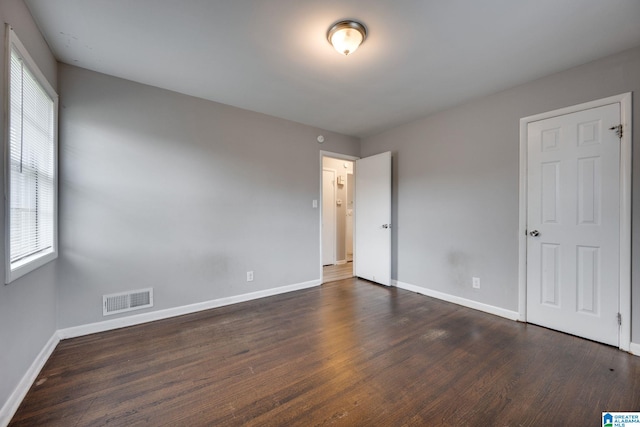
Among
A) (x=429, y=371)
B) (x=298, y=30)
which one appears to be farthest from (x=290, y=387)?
(x=298, y=30)

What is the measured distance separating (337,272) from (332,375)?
308cm

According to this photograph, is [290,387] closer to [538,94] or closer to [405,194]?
[405,194]

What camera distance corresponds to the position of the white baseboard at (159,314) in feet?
7.67

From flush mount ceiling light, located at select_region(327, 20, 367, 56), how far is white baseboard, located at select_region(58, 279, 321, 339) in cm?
291

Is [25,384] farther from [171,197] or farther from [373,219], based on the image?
[373,219]

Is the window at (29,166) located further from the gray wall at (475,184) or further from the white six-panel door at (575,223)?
the white six-panel door at (575,223)

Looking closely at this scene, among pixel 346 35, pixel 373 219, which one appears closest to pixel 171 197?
pixel 346 35

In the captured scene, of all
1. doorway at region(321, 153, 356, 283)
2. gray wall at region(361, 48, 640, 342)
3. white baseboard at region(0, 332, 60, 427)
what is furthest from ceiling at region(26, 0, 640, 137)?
doorway at region(321, 153, 356, 283)

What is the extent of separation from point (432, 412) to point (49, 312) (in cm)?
295

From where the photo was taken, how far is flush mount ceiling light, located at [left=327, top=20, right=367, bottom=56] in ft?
5.86

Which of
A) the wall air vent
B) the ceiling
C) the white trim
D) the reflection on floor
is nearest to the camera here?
the ceiling

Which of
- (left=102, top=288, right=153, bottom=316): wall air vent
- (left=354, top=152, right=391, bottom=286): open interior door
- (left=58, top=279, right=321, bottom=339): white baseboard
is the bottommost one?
(left=58, top=279, right=321, bottom=339): white baseboard

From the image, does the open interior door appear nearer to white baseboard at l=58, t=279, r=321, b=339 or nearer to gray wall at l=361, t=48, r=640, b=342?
gray wall at l=361, t=48, r=640, b=342

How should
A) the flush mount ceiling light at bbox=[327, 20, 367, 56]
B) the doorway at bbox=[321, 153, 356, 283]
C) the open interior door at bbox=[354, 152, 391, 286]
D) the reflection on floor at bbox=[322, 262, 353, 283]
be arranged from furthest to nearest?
the doorway at bbox=[321, 153, 356, 283] < the reflection on floor at bbox=[322, 262, 353, 283] < the open interior door at bbox=[354, 152, 391, 286] < the flush mount ceiling light at bbox=[327, 20, 367, 56]
